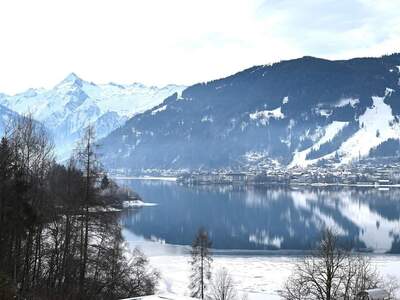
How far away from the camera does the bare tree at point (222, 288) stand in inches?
1397

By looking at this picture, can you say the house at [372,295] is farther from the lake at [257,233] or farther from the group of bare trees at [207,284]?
the lake at [257,233]

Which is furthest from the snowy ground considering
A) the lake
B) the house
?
the house

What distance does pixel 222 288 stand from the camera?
116 feet

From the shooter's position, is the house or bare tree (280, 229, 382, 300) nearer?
bare tree (280, 229, 382, 300)

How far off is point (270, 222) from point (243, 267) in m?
45.2

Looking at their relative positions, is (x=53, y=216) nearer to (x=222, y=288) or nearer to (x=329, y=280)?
(x=329, y=280)

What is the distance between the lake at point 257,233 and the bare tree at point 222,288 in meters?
0.82

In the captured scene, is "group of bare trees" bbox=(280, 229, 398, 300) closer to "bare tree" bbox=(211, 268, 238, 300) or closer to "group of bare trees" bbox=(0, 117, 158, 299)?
"bare tree" bbox=(211, 268, 238, 300)

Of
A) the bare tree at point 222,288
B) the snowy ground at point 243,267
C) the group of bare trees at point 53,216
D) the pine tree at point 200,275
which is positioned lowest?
the snowy ground at point 243,267

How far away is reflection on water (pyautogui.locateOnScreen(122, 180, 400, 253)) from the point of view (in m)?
71.8

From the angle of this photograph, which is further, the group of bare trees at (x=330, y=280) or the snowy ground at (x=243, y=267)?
the snowy ground at (x=243, y=267)

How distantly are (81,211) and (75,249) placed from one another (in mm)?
2246

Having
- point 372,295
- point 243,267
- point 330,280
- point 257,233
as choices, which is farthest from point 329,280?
point 257,233

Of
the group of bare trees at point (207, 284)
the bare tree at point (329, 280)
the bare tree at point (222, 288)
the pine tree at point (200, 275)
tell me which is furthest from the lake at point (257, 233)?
the bare tree at point (329, 280)
